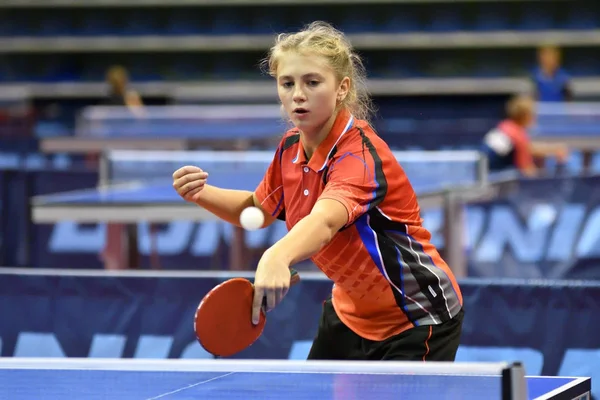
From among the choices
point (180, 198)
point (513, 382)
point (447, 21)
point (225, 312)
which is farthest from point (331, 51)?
point (447, 21)

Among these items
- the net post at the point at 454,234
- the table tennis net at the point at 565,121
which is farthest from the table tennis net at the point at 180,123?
the net post at the point at 454,234

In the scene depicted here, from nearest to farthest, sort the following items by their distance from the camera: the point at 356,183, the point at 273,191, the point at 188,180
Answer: the point at 356,183
the point at 188,180
the point at 273,191

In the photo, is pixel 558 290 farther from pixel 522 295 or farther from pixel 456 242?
pixel 456 242

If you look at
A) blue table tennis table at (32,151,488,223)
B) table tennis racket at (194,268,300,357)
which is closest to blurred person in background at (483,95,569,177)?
blue table tennis table at (32,151,488,223)

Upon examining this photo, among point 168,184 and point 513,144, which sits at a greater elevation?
point 513,144

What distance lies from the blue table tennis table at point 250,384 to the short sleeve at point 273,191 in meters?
0.47

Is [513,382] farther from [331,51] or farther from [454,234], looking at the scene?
[454,234]

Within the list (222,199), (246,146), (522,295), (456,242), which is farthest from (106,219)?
(246,146)

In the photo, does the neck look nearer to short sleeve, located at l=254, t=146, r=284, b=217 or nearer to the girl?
the girl

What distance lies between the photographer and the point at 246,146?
12172 mm

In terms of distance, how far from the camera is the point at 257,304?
241 cm

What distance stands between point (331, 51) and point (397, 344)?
789 mm

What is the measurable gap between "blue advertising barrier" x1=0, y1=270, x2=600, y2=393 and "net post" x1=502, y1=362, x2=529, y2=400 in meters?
2.36

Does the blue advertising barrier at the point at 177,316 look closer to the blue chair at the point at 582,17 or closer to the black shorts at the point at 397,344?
the black shorts at the point at 397,344
